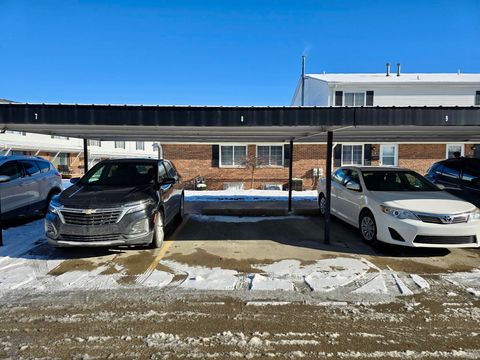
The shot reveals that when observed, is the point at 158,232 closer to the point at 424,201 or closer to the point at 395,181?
the point at 424,201

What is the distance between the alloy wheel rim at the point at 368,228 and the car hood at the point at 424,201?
1.50 ft

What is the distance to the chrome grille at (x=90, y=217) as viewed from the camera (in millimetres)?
4934

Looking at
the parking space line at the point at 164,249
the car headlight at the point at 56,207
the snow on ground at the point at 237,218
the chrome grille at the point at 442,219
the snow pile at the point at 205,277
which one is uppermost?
the car headlight at the point at 56,207

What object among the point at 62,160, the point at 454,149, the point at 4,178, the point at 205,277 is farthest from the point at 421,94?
the point at 62,160

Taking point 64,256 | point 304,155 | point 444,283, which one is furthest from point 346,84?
point 64,256

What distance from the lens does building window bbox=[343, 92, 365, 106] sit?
18.6 meters

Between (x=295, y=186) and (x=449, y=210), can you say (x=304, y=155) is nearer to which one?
(x=295, y=186)

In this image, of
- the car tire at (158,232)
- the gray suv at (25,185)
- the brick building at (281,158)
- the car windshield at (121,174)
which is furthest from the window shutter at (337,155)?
the gray suv at (25,185)

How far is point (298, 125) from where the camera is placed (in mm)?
5281

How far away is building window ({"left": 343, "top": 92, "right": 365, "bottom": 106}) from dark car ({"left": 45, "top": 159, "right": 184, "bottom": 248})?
606 inches

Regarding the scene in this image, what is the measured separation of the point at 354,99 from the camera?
1869 cm

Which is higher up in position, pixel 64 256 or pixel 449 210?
pixel 449 210

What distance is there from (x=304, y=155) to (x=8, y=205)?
13248 mm

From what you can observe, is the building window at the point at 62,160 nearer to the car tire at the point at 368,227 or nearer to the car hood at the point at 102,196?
the car hood at the point at 102,196
